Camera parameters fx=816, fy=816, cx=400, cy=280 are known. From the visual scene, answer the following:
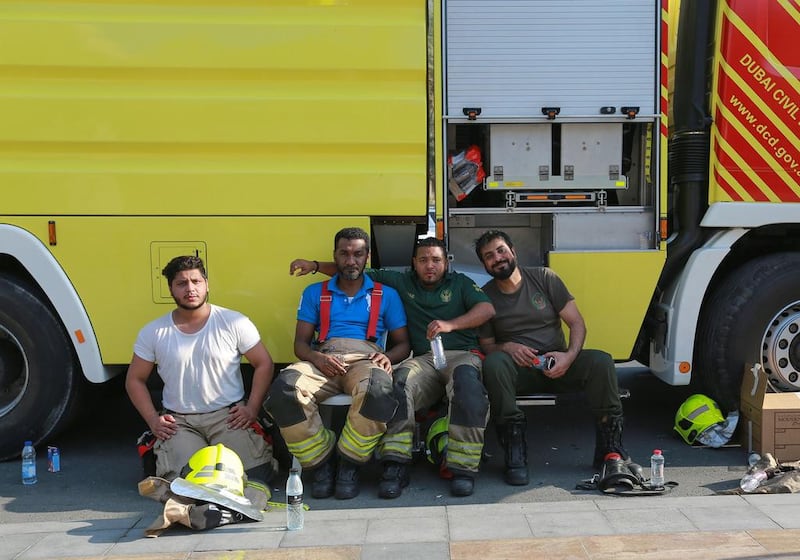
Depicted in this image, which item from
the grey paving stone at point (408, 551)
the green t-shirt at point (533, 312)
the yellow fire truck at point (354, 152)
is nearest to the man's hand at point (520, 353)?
the green t-shirt at point (533, 312)

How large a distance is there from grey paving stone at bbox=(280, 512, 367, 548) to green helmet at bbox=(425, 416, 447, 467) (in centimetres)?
85

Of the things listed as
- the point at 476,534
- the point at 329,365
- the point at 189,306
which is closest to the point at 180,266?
the point at 189,306

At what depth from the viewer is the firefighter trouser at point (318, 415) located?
13.2 ft

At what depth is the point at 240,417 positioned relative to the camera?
417 cm

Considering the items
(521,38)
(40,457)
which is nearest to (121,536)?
(40,457)

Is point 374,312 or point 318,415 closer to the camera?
point 318,415

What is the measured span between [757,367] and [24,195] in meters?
4.07

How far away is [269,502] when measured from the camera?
3.92 meters

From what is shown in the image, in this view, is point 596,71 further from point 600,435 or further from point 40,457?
point 40,457

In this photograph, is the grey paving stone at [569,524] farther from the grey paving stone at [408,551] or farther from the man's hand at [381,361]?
the man's hand at [381,361]

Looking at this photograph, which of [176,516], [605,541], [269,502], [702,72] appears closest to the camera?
[605,541]

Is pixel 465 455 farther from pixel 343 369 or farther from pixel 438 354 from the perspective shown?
pixel 343 369

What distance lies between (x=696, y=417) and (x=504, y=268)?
1.43 meters

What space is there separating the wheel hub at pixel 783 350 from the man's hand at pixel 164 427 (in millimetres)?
3307
